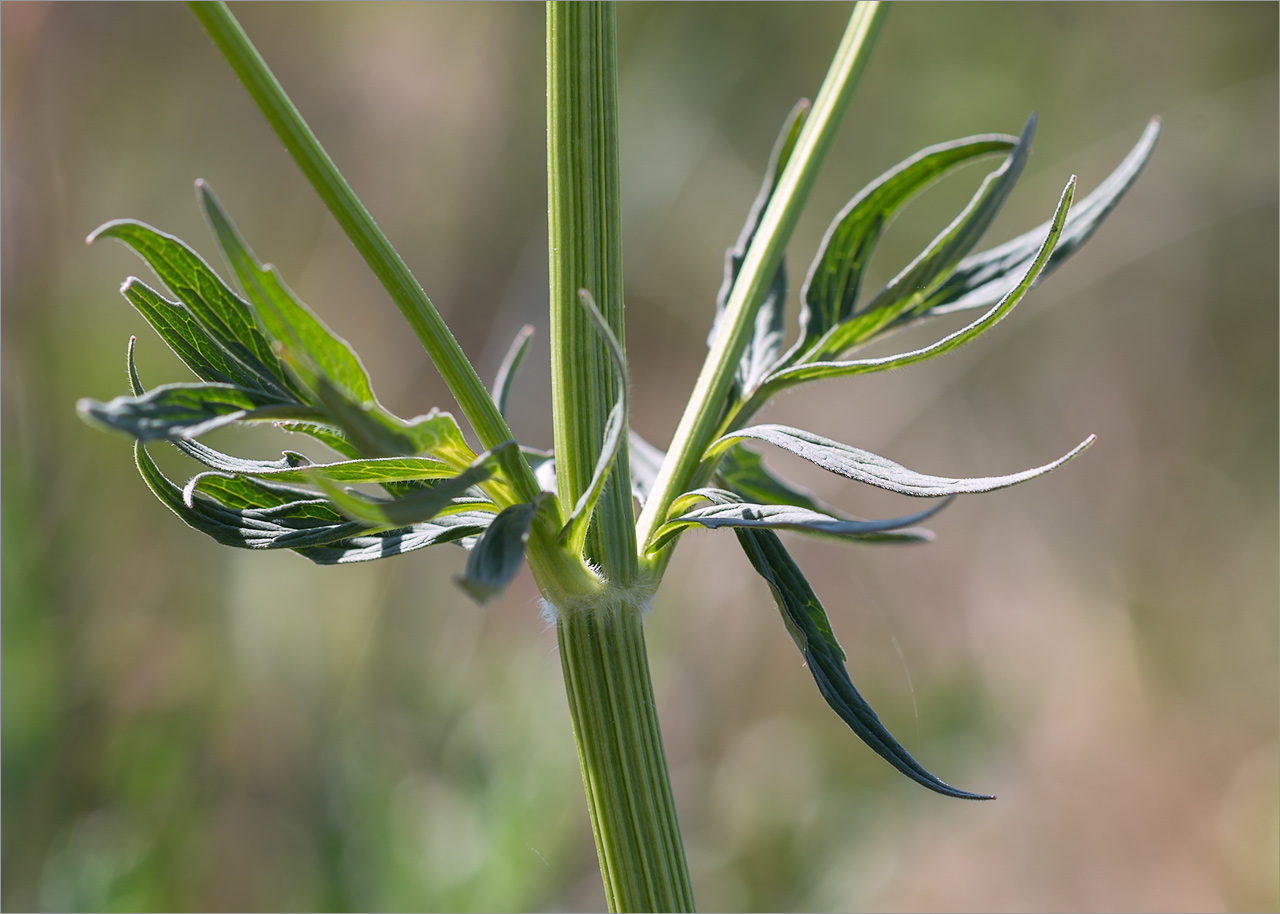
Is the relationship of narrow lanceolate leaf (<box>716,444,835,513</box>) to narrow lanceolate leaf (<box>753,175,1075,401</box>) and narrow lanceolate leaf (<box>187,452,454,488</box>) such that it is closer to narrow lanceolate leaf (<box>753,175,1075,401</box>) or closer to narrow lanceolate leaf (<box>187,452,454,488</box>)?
narrow lanceolate leaf (<box>753,175,1075,401</box>)

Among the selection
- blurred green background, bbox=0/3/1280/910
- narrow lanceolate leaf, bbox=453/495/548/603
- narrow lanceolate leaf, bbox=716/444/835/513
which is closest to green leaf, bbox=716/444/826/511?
narrow lanceolate leaf, bbox=716/444/835/513

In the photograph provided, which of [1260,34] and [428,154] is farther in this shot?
[428,154]

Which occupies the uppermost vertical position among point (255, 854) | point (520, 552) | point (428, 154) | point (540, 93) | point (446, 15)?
point (446, 15)

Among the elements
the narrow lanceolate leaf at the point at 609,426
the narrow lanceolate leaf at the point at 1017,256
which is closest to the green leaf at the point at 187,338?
the narrow lanceolate leaf at the point at 609,426

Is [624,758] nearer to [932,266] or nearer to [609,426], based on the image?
[609,426]

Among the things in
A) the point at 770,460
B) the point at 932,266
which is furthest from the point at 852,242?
the point at 770,460

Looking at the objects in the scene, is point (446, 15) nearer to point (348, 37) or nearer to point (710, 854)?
point (348, 37)

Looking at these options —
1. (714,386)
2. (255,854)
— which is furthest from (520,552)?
(255,854)
